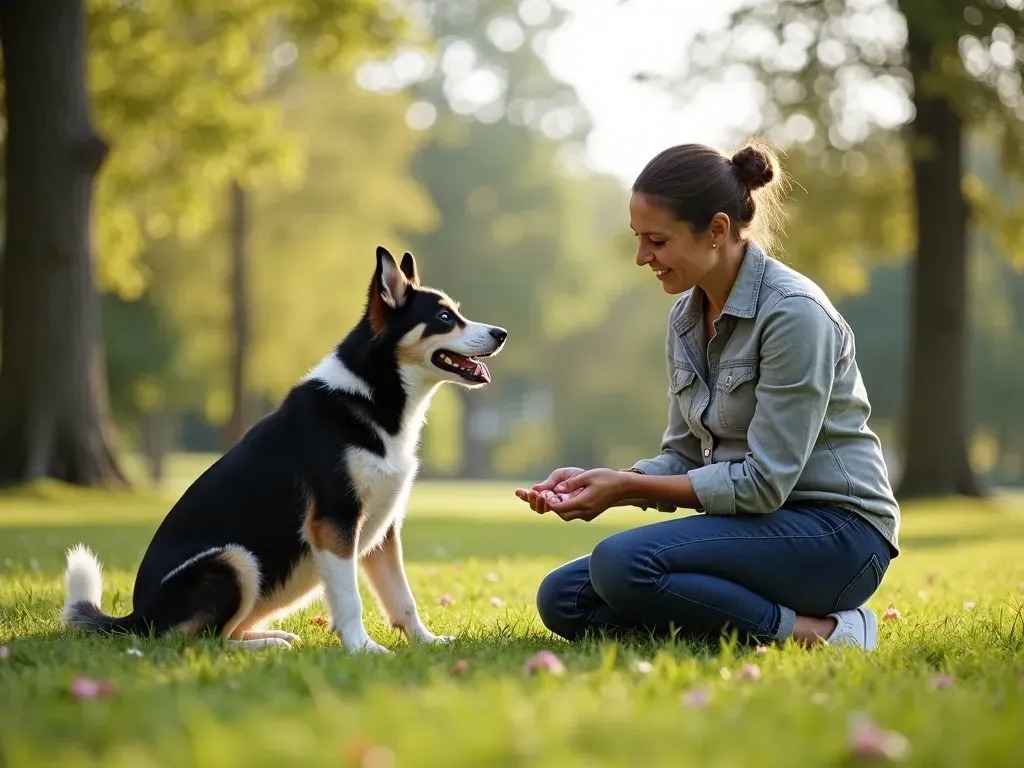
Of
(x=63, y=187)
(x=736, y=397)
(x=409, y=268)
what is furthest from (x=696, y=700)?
(x=63, y=187)

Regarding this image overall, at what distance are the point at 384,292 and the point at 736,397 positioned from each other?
1618 mm

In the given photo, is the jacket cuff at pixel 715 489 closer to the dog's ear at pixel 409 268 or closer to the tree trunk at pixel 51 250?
the dog's ear at pixel 409 268

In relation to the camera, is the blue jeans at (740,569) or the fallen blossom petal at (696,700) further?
the blue jeans at (740,569)

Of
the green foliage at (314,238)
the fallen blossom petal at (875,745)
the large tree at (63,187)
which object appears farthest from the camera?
the green foliage at (314,238)

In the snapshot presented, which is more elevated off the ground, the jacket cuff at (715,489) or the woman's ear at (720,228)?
the woman's ear at (720,228)

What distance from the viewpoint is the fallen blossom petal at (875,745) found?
2.45m

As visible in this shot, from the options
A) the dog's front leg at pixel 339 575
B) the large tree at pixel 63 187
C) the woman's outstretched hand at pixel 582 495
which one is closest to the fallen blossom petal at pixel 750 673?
the woman's outstretched hand at pixel 582 495

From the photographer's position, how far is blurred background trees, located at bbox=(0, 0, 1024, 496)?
1398 centimetres

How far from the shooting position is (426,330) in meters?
5.18

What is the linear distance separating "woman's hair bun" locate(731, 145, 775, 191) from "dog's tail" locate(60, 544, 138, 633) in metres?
3.02

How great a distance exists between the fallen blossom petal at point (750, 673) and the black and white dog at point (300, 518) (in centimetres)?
146

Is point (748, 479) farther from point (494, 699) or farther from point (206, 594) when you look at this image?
point (206, 594)

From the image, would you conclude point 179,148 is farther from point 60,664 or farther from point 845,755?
point 845,755

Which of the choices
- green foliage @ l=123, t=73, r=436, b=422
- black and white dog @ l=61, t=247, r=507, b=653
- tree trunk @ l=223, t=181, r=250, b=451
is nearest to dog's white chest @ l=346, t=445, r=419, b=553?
black and white dog @ l=61, t=247, r=507, b=653
